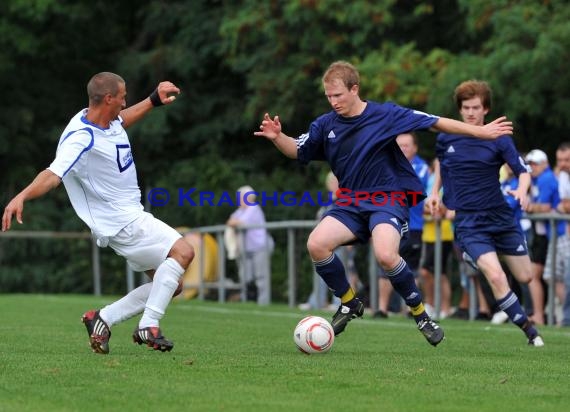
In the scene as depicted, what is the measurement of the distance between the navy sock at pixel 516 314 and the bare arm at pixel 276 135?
2.09m

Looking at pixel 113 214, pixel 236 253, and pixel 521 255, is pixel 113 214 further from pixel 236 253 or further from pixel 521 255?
pixel 236 253

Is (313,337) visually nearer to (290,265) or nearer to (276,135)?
(276,135)

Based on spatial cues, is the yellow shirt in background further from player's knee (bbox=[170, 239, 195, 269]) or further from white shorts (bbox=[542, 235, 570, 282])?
player's knee (bbox=[170, 239, 195, 269])

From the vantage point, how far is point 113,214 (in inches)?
347

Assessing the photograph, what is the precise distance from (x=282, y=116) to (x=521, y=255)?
14777 mm

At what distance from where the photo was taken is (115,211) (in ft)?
29.0

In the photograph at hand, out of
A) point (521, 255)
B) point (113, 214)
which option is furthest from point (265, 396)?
point (521, 255)

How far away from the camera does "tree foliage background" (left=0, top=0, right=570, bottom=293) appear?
20.0 meters

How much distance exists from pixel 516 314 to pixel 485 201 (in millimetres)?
1018

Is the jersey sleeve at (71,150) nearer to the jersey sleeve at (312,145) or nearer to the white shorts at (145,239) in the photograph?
the white shorts at (145,239)

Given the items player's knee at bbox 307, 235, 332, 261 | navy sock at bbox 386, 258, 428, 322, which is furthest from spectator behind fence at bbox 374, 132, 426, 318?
player's knee at bbox 307, 235, 332, 261

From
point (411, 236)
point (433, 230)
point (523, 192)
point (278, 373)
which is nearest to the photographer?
point (278, 373)

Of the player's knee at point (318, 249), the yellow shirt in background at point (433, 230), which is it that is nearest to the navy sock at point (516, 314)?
the player's knee at point (318, 249)

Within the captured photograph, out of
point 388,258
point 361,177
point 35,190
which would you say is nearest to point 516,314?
point 388,258
